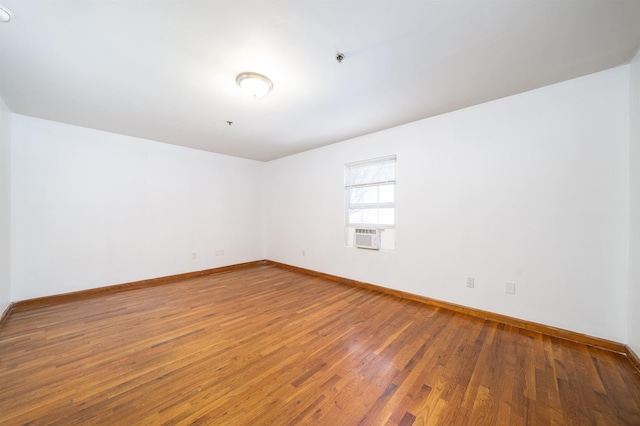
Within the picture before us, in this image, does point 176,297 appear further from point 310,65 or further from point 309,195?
point 310,65

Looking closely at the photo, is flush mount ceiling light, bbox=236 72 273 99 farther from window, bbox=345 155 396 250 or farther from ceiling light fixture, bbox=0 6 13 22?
window, bbox=345 155 396 250

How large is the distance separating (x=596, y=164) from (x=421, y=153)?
1612 mm

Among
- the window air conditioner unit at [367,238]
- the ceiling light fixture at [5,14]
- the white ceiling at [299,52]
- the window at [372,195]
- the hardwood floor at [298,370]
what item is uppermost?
the white ceiling at [299,52]

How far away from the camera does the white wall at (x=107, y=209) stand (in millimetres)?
2941

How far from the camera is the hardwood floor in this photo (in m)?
1.32

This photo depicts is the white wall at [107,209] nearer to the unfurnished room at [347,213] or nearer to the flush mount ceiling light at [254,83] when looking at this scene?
the unfurnished room at [347,213]

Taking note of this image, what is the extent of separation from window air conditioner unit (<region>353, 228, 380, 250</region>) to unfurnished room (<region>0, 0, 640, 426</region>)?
39mm

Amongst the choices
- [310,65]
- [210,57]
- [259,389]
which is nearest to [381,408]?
[259,389]

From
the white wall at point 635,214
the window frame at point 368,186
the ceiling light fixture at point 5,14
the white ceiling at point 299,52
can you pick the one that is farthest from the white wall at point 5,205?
the white wall at point 635,214

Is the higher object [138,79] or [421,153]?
[138,79]

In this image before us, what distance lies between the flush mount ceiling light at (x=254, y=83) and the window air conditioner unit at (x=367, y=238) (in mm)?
2500

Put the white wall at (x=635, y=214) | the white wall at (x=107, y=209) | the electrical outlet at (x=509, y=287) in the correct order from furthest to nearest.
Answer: the white wall at (x=107, y=209), the electrical outlet at (x=509, y=287), the white wall at (x=635, y=214)

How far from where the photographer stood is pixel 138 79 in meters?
2.11

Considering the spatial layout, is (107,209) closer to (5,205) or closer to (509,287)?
(5,205)
